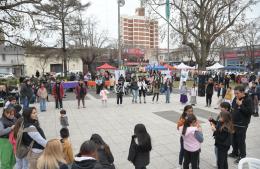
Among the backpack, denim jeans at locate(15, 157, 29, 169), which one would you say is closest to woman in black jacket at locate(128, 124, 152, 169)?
the backpack

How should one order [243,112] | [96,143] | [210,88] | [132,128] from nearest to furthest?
[96,143] → [243,112] → [132,128] → [210,88]

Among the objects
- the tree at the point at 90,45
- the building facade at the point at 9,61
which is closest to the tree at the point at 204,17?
the tree at the point at 90,45

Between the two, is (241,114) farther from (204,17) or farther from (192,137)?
(204,17)

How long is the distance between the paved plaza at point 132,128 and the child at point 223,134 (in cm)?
104

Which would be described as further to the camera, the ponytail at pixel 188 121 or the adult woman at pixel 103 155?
the ponytail at pixel 188 121

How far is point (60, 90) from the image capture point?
599 inches

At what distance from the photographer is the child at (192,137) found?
17.7ft

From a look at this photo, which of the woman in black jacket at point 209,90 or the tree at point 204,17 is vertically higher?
the tree at point 204,17

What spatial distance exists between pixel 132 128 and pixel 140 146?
19.0 feet

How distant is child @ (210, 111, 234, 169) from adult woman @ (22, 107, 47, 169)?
330cm

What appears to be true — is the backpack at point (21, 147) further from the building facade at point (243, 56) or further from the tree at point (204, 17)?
the building facade at point (243, 56)

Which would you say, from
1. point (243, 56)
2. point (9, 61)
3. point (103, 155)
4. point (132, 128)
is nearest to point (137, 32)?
point (243, 56)

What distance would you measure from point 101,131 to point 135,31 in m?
124

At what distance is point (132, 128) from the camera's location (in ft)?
34.9
